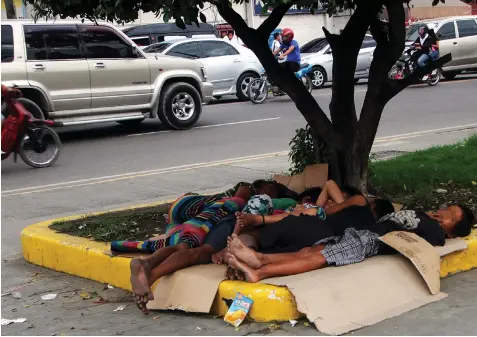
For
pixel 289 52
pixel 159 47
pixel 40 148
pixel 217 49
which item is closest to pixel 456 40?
pixel 289 52

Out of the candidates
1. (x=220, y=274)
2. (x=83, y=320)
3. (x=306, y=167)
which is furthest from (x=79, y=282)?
(x=306, y=167)

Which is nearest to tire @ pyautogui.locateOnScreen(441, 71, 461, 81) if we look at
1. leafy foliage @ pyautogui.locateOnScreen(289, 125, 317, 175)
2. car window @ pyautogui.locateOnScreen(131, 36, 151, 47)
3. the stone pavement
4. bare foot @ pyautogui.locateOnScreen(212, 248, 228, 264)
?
car window @ pyautogui.locateOnScreen(131, 36, 151, 47)

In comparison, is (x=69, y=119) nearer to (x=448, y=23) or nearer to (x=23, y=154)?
(x=23, y=154)

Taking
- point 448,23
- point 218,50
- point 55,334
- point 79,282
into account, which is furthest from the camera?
point 448,23

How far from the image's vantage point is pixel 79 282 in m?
5.61

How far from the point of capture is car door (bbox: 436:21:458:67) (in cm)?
2317

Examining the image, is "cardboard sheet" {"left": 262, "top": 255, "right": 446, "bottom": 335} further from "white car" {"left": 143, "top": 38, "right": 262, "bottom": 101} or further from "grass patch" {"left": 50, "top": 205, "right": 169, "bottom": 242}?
"white car" {"left": 143, "top": 38, "right": 262, "bottom": 101}

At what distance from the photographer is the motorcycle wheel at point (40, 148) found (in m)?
10.7

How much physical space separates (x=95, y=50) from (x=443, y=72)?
44.2ft

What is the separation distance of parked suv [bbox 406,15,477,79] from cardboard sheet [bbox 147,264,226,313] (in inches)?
764

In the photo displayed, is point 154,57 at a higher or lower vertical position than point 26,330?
higher

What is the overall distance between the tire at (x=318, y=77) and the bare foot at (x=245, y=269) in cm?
1793

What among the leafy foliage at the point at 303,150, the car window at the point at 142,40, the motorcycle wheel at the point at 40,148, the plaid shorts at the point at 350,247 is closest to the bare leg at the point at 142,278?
the plaid shorts at the point at 350,247

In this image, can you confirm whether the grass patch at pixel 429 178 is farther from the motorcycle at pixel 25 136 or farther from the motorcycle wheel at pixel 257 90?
the motorcycle wheel at pixel 257 90
